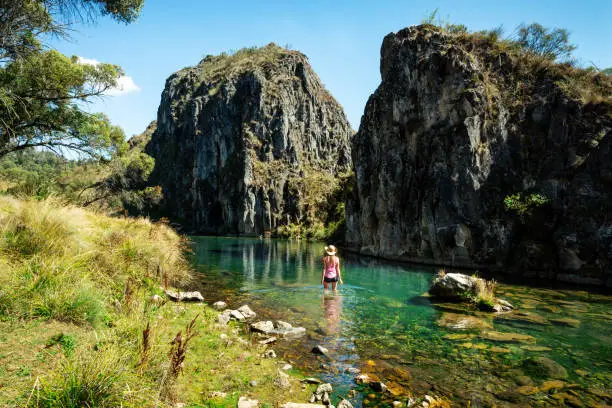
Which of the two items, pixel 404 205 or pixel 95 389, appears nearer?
pixel 95 389

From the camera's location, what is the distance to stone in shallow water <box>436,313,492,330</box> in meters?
10.9

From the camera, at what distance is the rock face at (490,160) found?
22859 millimetres

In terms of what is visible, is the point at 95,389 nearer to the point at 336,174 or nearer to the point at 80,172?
the point at 80,172

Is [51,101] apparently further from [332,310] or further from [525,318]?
[525,318]

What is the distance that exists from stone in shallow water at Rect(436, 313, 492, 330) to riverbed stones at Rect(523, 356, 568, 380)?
2.57 meters

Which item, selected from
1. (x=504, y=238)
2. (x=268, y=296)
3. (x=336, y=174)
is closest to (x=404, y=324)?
(x=268, y=296)

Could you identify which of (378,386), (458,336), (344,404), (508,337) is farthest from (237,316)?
(508,337)

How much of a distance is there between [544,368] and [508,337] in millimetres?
2229

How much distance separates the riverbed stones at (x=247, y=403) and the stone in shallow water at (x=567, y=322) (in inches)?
443

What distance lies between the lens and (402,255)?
115 feet

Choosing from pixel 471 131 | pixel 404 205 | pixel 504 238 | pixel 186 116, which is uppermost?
pixel 186 116

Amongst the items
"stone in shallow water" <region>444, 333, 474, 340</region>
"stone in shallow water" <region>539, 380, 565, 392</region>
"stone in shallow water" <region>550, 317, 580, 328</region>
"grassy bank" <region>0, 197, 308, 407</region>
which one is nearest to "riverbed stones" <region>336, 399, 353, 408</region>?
"grassy bank" <region>0, 197, 308, 407</region>

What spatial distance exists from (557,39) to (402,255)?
25355 mm

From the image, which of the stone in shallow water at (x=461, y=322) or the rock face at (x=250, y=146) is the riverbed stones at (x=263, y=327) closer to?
the stone in shallow water at (x=461, y=322)
